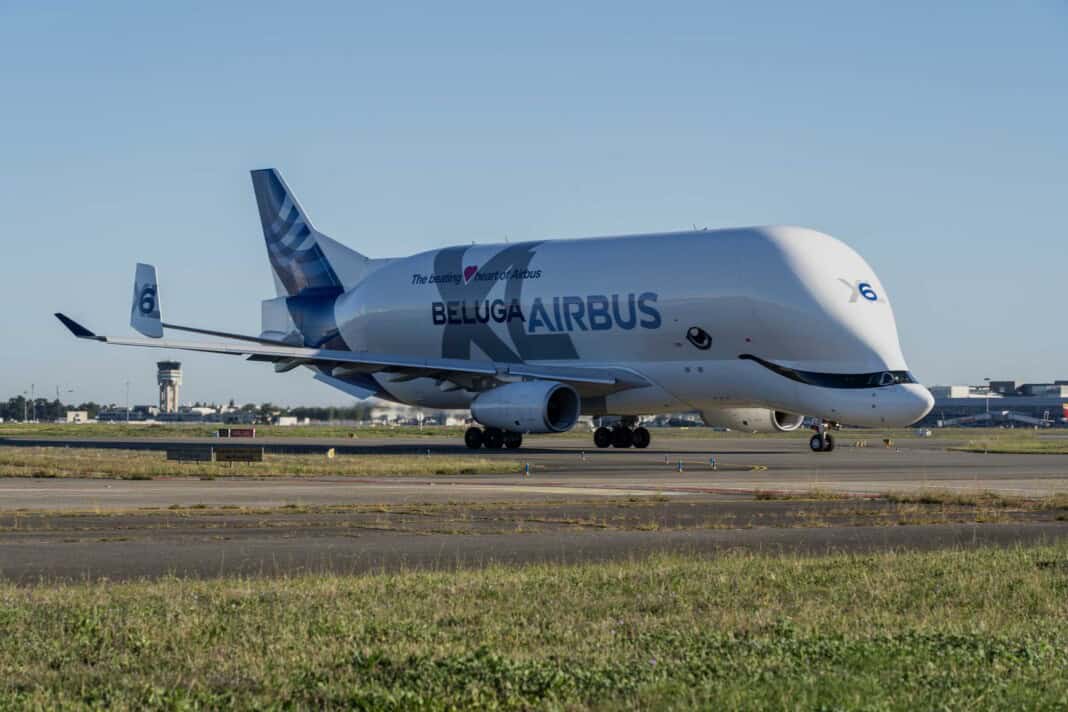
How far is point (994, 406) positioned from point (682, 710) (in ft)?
622

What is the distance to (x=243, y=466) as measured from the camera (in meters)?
40.7

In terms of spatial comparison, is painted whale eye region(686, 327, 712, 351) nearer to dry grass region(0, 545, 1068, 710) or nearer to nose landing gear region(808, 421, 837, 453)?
nose landing gear region(808, 421, 837, 453)

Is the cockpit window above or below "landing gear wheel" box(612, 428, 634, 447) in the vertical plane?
above

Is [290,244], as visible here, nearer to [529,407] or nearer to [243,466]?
[529,407]

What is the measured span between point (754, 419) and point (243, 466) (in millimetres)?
22119

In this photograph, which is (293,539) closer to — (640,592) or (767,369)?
(640,592)

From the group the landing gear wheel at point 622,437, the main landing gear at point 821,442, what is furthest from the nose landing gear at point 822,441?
the landing gear wheel at point 622,437

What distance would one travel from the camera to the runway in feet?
57.2

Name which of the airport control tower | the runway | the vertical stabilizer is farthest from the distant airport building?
the runway

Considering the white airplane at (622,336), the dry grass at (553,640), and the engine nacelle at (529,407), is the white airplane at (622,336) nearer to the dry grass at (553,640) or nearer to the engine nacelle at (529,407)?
the engine nacelle at (529,407)

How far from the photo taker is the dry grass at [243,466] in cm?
3788

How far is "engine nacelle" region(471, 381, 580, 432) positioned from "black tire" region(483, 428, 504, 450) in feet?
3.95

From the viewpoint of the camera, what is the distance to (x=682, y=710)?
8.23m

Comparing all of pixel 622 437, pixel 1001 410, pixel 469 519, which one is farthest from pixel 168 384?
pixel 469 519
